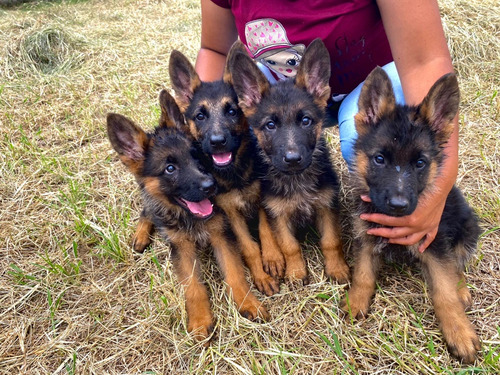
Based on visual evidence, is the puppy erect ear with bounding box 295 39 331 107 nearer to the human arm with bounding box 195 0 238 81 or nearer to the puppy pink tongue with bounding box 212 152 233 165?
the puppy pink tongue with bounding box 212 152 233 165

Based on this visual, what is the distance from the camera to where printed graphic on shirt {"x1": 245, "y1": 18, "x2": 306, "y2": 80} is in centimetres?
309

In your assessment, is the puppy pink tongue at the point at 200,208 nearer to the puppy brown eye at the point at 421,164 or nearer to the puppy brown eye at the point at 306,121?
the puppy brown eye at the point at 306,121

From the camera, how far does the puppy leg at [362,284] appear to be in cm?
256

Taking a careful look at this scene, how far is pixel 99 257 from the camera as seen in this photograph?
3.19 m

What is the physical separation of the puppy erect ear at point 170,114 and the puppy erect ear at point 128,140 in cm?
23

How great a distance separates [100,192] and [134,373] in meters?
2.09

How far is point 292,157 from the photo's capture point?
8.21ft

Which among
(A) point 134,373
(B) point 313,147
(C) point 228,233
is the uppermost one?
(B) point 313,147

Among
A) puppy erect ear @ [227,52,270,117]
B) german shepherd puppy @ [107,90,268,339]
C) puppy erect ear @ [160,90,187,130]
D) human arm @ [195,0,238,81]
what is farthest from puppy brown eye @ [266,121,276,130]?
human arm @ [195,0,238,81]

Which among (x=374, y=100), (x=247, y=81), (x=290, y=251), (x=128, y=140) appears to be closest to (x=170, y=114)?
(x=128, y=140)

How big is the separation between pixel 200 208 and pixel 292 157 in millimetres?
825

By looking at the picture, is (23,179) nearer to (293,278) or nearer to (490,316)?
(293,278)

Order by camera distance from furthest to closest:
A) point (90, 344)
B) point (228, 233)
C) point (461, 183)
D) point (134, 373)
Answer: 1. point (461, 183)
2. point (228, 233)
3. point (90, 344)
4. point (134, 373)

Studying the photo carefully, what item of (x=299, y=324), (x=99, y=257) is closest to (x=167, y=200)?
(x=99, y=257)
